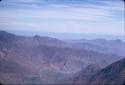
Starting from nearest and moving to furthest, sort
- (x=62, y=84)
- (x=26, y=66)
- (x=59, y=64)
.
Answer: (x=62, y=84) → (x=26, y=66) → (x=59, y=64)

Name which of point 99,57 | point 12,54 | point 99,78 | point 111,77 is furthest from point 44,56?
point 111,77

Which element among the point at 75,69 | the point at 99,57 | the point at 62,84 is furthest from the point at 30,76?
the point at 99,57

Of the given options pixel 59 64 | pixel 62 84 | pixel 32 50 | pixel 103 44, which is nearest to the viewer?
pixel 62 84

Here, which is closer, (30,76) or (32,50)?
(30,76)

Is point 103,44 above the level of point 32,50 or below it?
below

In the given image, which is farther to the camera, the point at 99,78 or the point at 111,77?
the point at 99,78

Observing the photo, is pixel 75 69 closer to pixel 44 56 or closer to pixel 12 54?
pixel 44 56

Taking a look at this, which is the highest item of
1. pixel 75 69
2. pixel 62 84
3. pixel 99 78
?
pixel 99 78

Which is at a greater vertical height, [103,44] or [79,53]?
[79,53]

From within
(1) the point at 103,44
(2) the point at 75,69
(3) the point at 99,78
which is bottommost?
(1) the point at 103,44

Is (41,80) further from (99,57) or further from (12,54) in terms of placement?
(99,57)
